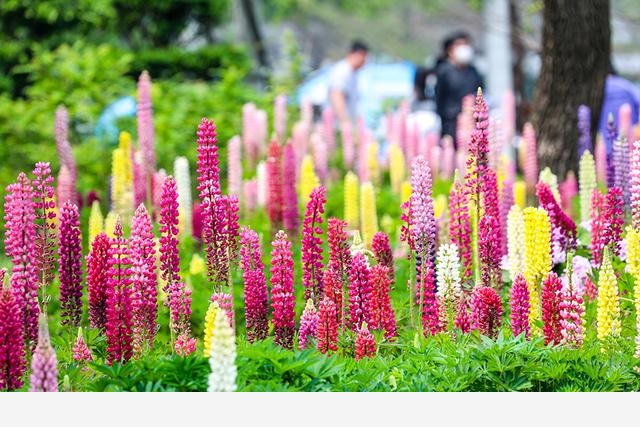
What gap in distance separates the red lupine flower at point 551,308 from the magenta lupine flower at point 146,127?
17.1 ft

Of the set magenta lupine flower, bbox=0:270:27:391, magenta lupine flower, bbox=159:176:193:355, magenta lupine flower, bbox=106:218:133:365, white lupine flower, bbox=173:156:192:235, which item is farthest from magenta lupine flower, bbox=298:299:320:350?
white lupine flower, bbox=173:156:192:235

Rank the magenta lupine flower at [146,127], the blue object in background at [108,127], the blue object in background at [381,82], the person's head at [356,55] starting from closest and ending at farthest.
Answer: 1. the magenta lupine flower at [146,127]
2. the blue object in background at [108,127]
3. the person's head at [356,55]
4. the blue object in background at [381,82]

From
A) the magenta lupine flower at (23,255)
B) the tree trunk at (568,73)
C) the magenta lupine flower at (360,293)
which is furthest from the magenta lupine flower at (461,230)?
the tree trunk at (568,73)

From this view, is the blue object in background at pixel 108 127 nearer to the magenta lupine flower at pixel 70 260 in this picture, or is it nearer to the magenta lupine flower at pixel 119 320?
the magenta lupine flower at pixel 70 260

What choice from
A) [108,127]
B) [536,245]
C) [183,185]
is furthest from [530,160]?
[108,127]

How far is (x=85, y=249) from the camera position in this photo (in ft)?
33.2

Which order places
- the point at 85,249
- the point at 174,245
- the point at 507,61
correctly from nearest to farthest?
the point at 174,245 < the point at 85,249 < the point at 507,61

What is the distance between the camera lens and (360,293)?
520 cm

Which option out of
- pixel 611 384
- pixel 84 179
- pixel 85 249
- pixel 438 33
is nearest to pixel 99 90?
pixel 84 179

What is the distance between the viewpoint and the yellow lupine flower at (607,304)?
201 inches

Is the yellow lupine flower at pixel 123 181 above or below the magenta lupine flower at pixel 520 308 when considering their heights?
above

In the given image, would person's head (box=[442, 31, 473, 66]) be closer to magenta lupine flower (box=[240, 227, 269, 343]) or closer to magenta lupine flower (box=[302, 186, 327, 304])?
magenta lupine flower (box=[302, 186, 327, 304])
